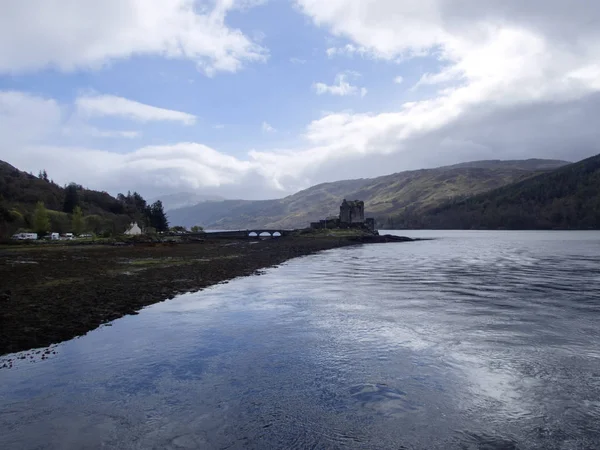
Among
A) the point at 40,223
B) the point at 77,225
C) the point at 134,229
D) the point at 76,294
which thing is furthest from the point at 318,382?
the point at 134,229

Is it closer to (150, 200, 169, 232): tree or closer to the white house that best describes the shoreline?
the white house

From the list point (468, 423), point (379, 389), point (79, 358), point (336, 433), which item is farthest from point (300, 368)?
point (79, 358)

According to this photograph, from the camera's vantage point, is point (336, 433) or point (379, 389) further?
point (379, 389)

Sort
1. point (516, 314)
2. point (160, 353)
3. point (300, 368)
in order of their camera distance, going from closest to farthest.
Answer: point (300, 368) < point (160, 353) < point (516, 314)

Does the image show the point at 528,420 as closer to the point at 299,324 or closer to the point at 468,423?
the point at 468,423

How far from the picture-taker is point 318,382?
14273 mm

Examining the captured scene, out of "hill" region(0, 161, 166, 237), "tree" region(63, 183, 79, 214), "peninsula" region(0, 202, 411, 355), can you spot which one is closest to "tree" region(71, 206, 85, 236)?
"hill" region(0, 161, 166, 237)

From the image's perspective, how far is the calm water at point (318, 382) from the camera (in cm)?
1055

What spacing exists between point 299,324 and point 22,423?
1408 cm

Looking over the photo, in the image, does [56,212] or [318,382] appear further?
[56,212]

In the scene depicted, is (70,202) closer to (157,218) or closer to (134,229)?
(134,229)

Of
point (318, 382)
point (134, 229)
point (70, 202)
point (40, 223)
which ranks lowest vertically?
point (318, 382)

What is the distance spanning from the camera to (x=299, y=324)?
23047mm

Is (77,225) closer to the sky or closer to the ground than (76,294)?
closer to the sky
